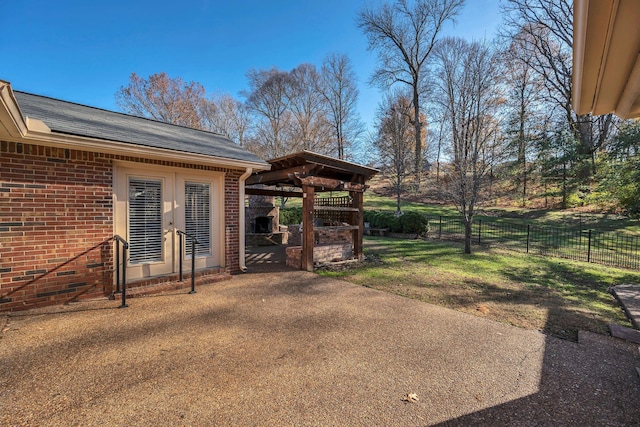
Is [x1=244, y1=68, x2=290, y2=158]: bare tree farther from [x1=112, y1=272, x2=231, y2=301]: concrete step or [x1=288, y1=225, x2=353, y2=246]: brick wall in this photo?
[x1=112, y1=272, x2=231, y2=301]: concrete step

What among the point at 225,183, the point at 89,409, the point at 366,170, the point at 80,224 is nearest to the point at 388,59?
the point at 366,170

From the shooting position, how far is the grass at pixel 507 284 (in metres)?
4.11

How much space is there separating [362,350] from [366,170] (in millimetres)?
5624

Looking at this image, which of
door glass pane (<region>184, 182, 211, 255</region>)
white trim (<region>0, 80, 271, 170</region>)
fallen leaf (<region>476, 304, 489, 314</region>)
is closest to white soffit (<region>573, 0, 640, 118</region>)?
fallen leaf (<region>476, 304, 489, 314</region>)

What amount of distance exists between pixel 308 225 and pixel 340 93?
808 inches

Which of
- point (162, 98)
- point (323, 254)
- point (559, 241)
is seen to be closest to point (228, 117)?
point (162, 98)

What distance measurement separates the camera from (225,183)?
5934 millimetres

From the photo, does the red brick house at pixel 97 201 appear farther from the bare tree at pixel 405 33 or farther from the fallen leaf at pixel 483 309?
the bare tree at pixel 405 33

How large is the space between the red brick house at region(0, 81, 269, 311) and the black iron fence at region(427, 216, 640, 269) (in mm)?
10169

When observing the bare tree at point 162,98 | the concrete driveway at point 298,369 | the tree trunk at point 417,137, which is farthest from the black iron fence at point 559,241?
the bare tree at point 162,98

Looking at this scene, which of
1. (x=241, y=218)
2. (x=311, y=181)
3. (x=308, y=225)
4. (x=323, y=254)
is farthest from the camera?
(x=323, y=254)

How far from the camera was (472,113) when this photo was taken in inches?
336

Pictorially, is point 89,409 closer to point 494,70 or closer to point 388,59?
point 494,70

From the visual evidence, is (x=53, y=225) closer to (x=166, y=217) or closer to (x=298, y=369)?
(x=166, y=217)
